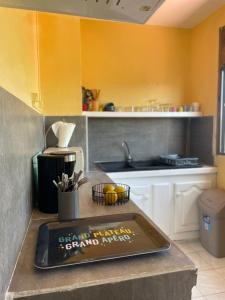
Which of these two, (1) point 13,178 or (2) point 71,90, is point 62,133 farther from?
(1) point 13,178

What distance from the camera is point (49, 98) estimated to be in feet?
7.14

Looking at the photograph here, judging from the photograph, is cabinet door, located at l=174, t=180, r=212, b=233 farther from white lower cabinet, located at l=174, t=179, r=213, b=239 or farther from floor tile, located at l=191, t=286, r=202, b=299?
floor tile, located at l=191, t=286, r=202, b=299

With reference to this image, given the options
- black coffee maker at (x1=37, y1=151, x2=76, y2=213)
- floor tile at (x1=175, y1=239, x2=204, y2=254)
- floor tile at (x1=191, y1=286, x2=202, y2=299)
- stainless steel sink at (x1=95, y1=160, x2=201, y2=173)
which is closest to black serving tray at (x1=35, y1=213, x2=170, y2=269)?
black coffee maker at (x1=37, y1=151, x2=76, y2=213)

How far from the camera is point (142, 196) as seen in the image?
96.7 inches

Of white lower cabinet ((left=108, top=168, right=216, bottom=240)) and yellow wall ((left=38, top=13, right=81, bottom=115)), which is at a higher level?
yellow wall ((left=38, top=13, right=81, bottom=115))

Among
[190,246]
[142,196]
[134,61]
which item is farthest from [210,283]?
[134,61]

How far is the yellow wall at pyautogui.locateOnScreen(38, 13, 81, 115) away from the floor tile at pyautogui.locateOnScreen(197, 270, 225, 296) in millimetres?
1849

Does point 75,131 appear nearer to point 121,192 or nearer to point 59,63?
point 59,63

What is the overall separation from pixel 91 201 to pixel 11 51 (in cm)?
82

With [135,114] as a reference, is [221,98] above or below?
above

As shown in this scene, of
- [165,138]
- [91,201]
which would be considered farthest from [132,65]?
[91,201]

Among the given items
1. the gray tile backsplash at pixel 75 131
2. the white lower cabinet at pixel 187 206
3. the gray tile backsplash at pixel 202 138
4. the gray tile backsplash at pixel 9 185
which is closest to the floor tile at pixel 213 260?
the white lower cabinet at pixel 187 206

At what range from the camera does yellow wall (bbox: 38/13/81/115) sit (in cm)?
210

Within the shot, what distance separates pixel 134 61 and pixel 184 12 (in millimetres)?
736
